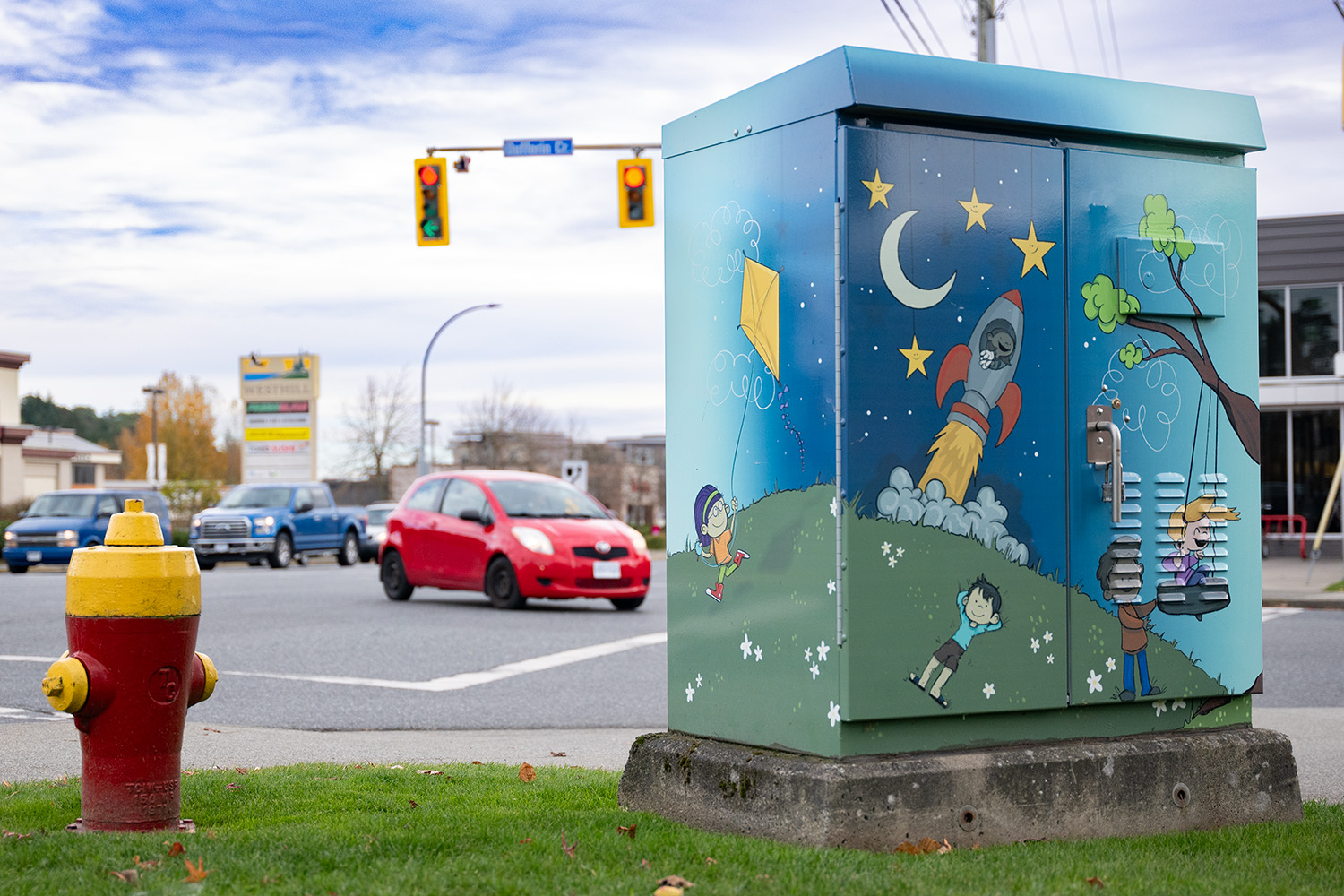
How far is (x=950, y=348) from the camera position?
180 inches

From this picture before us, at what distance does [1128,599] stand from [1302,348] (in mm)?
25811

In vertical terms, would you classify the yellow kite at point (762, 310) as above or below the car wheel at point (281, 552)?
above

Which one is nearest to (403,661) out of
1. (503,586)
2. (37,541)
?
(503,586)

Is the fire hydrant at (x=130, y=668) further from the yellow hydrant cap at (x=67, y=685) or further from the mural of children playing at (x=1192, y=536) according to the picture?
the mural of children playing at (x=1192, y=536)

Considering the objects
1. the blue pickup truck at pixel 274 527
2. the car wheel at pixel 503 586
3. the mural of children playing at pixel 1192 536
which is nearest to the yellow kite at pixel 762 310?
the mural of children playing at pixel 1192 536

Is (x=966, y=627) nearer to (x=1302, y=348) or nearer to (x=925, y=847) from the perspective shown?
(x=925, y=847)

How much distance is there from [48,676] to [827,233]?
9.72 ft

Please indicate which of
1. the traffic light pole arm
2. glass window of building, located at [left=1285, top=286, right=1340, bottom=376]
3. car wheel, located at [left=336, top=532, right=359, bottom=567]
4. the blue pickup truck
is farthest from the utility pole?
car wheel, located at [left=336, top=532, right=359, bottom=567]

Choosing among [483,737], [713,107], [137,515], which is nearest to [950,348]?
[713,107]

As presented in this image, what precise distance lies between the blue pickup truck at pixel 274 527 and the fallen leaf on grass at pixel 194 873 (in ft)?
86.2

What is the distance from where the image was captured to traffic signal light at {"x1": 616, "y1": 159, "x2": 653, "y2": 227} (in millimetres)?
19156

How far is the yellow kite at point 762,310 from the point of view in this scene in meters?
4.63

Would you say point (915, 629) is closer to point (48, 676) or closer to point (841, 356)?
point (841, 356)

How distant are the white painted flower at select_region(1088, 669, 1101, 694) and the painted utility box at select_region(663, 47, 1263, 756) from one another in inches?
1.0
